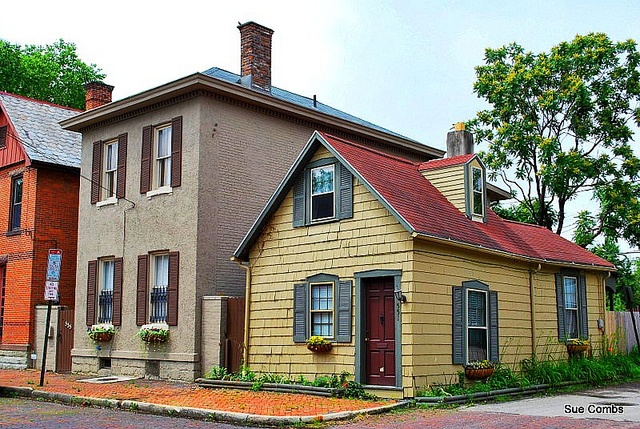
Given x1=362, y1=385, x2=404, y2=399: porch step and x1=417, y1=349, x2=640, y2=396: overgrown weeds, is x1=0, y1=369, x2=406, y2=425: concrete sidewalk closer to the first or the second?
x1=362, y1=385, x2=404, y2=399: porch step

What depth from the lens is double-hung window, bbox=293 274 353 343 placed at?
17.0m

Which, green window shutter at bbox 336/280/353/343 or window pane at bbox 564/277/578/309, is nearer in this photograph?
green window shutter at bbox 336/280/353/343

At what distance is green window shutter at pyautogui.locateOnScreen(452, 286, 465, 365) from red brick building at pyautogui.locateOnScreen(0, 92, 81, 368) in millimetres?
13106

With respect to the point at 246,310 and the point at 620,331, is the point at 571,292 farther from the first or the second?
the point at 246,310

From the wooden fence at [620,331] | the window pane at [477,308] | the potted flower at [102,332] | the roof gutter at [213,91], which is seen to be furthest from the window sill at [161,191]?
the wooden fence at [620,331]

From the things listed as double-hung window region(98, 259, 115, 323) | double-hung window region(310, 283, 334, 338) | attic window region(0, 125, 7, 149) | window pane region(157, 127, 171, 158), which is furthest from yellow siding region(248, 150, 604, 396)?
attic window region(0, 125, 7, 149)

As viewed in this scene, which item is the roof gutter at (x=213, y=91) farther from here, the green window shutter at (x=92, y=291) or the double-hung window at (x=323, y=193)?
the green window shutter at (x=92, y=291)

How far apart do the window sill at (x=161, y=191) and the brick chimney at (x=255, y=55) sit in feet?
13.2

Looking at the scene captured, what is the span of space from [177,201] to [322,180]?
15.0ft

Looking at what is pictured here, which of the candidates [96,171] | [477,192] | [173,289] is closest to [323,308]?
[173,289]

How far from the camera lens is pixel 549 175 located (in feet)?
97.8

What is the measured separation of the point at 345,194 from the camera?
57.3 ft

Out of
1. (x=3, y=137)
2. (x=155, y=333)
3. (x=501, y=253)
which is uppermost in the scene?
(x=3, y=137)

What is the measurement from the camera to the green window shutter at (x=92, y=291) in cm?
2291
